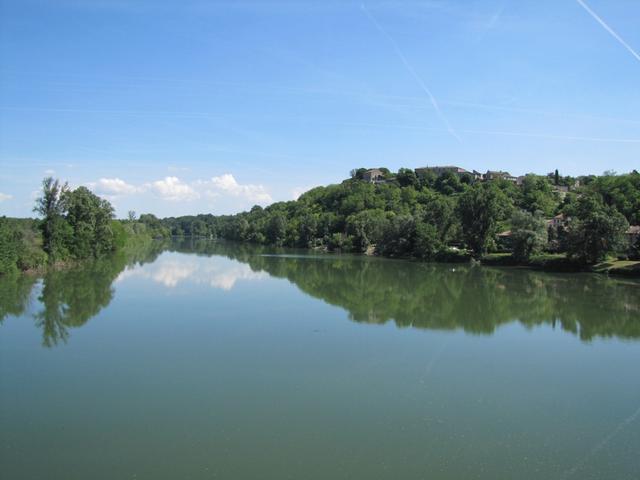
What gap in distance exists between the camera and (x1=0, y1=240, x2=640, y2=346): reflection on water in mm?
23625

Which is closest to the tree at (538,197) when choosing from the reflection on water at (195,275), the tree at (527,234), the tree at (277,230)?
the tree at (527,234)

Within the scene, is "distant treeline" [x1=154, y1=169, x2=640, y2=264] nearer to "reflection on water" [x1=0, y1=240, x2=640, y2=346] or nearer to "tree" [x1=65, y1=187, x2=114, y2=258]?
"reflection on water" [x1=0, y1=240, x2=640, y2=346]

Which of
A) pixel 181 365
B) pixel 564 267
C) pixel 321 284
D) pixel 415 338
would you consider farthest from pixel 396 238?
pixel 181 365

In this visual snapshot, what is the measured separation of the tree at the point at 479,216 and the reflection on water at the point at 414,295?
28.9 feet

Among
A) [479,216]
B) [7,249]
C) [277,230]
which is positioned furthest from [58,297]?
[277,230]

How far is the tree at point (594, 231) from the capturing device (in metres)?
44.1

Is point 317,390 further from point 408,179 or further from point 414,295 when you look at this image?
point 408,179

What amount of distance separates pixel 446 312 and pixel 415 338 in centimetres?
686

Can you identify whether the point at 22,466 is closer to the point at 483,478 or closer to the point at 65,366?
the point at 65,366

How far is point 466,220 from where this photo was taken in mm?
60094

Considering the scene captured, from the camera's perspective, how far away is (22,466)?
9180 mm

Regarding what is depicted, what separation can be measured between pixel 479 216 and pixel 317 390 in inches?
1975

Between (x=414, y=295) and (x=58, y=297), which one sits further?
(x=414, y=295)

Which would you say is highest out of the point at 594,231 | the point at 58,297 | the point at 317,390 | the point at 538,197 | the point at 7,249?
the point at 538,197
